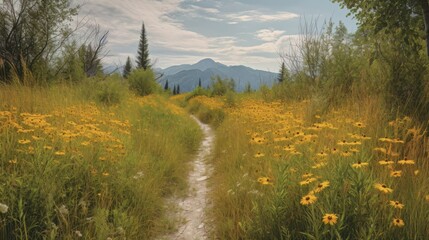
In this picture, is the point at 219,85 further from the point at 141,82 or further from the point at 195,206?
the point at 195,206

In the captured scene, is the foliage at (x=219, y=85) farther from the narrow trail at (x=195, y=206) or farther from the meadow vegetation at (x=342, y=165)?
the narrow trail at (x=195, y=206)

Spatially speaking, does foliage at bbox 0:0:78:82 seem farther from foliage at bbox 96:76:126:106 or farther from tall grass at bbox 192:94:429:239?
tall grass at bbox 192:94:429:239

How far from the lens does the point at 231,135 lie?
6816 millimetres

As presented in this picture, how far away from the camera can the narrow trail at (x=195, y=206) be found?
3270 mm

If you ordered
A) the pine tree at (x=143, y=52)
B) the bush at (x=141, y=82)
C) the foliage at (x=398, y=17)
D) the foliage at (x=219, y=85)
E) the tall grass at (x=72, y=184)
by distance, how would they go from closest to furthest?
the tall grass at (x=72, y=184) < the foliage at (x=398, y=17) < the foliage at (x=219, y=85) < the bush at (x=141, y=82) < the pine tree at (x=143, y=52)

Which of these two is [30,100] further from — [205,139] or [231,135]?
[205,139]

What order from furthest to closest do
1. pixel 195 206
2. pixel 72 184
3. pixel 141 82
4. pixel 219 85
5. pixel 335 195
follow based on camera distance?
pixel 141 82 < pixel 219 85 < pixel 195 206 < pixel 72 184 < pixel 335 195

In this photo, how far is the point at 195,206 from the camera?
407 cm

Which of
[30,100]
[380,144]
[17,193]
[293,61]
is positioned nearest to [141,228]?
[17,193]

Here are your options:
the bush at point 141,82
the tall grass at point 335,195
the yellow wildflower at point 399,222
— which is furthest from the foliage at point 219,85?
the yellow wildflower at point 399,222

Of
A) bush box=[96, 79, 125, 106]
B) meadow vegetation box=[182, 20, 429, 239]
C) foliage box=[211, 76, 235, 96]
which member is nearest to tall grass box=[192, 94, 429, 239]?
meadow vegetation box=[182, 20, 429, 239]

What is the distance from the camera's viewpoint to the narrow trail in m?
3.27

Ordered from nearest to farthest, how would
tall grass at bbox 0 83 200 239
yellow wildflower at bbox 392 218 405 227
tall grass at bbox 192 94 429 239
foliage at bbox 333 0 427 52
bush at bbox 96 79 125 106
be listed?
1. yellow wildflower at bbox 392 218 405 227
2. tall grass at bbox 192 94 429 239
3. tall grass at bbox 0 83 200 239
4. foliage at bbox 333 0 427 52
5. bush at bbox 96 79 125 106

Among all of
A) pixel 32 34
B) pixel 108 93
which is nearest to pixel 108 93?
pixel 108 93
